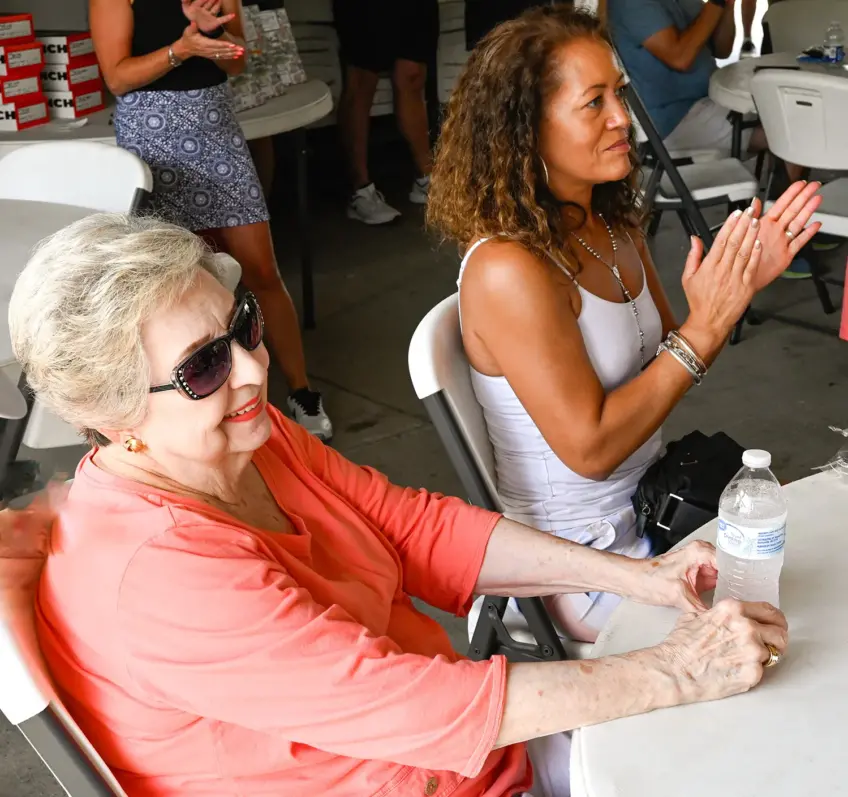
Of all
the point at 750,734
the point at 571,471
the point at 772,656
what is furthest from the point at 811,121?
the point at 750,734

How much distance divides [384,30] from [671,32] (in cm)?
174

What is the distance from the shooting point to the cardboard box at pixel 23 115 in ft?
11.5

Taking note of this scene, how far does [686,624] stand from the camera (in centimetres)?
121

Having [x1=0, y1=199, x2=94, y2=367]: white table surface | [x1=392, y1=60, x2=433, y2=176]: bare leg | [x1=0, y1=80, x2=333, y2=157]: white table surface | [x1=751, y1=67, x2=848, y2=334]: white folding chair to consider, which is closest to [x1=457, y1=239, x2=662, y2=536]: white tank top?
[x1=0, y1=199, x2=94, y2=367]: white table surface

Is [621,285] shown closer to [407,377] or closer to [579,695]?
[579,695]

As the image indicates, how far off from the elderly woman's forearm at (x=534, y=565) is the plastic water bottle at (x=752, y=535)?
18cm

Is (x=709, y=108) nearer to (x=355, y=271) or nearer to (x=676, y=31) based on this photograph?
(x=676, y=31)

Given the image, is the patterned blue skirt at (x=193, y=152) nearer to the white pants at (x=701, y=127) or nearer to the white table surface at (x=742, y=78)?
the white table surface at (x=742, y=78)

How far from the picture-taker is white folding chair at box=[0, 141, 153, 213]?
2.84 m

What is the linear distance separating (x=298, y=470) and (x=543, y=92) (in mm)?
822

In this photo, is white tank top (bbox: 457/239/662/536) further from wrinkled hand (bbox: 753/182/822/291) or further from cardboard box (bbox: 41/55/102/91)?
cardboard box (bbox: 41/55/102/91)

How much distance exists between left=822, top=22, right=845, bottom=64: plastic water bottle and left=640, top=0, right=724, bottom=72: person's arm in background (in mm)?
470

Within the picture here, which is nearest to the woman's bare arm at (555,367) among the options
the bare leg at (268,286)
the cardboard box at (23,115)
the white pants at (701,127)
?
the bare leg at (268,286)

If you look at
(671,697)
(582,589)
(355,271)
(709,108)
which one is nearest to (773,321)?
(709,108)
